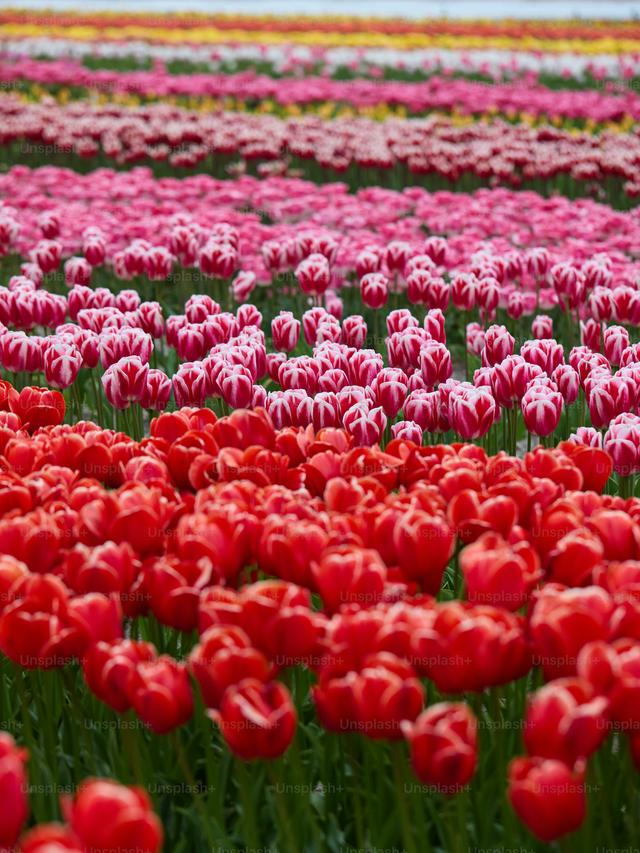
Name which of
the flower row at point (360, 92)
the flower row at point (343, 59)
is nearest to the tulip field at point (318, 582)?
the flower row at point (360, 92)

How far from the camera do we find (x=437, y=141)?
1202 centimetres

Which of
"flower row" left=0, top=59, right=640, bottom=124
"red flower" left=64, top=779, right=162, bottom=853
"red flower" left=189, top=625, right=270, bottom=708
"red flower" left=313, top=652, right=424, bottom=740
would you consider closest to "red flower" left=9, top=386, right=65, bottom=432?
"red flower" left=189, top=625, right=270, bottom=708

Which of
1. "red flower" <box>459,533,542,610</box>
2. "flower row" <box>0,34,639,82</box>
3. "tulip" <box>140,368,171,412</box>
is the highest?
"flower row" <box>0,34,639,82</box>

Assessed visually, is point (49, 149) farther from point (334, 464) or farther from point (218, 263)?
point (334, 464)

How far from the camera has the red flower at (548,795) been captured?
1658 mm

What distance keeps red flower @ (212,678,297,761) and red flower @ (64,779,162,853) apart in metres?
0.31

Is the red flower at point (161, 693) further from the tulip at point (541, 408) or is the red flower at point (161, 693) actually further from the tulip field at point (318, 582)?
the tulip at point (541, 408)

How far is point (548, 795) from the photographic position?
1.66m

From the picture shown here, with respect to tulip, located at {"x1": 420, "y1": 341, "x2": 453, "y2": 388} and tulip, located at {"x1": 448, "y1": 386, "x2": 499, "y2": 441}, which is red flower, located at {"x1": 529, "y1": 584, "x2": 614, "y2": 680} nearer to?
tulip, located at {"x1": 448, "y1": 386, "x2": 499, "y2": 441}

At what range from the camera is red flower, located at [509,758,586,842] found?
1658 millimetres

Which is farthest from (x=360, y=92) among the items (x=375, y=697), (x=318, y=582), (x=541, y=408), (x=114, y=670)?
(x=375, y=697)

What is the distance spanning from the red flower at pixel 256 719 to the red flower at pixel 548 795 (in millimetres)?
364

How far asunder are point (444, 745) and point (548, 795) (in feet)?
0.56

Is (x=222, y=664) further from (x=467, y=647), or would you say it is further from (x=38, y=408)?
(x=38, y=408)
